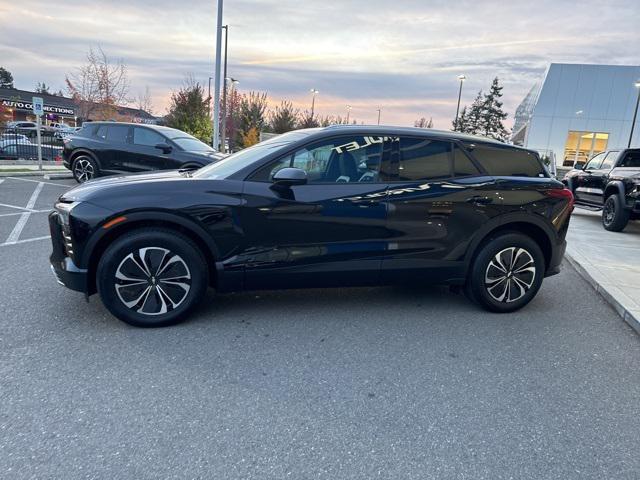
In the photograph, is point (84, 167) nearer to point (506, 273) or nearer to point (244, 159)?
point (244, 159)

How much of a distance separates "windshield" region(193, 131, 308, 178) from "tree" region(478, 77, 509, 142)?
73784 mm

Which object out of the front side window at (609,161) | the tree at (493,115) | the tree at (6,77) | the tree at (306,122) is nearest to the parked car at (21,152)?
the front side window at (609,161)

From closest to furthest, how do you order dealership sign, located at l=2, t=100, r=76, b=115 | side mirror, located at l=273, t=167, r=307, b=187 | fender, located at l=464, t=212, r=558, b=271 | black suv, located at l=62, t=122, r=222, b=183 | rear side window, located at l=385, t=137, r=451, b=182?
side mirror, located at l=273, t=167, r=307, b=187
rear side window, located at l=385, t=137, r=451, b=182
fender, located at l=464, t=212, r=558, b=271
black suv, located at l=62, t=122, r=222, b=183
dealership sign, located at l=2, t=100, r=76, b=115

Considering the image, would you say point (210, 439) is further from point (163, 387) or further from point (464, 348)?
point (464, 348)

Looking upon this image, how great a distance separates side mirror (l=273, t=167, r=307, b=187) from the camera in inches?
145

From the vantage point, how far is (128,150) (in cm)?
1112

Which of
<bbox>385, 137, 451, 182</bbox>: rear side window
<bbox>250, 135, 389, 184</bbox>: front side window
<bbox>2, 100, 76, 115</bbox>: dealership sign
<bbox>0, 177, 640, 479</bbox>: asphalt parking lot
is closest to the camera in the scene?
<bbox>0, 177, 640, 479</bbox>: asphalt parking lot

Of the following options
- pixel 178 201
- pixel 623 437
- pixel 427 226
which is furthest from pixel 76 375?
pixel 623 437

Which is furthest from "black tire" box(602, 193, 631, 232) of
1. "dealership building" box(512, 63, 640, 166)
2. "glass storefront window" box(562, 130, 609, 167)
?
"glass storefront window" box(562, 130, 609, 167)

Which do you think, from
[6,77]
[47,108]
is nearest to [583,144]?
[47,108]

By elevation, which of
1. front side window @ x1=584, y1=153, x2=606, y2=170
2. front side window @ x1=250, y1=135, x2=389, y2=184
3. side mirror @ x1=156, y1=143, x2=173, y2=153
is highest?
front side window @ x1=584, y1=153, x2=606, y2=170

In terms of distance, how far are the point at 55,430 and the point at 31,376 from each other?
2.21 ft

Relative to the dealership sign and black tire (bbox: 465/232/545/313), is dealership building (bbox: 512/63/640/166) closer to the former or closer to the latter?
black tire (bbox: 465/232/545/313)

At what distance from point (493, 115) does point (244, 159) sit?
75.7m
